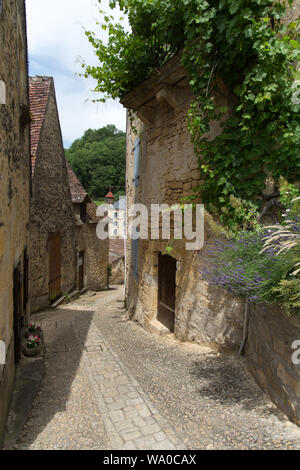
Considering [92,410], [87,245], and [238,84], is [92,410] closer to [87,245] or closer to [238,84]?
[238,84]

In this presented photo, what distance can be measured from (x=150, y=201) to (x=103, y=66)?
2.64m

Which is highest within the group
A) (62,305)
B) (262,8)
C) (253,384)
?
(262,8)

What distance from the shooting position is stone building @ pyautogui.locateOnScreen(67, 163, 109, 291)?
12.4 m

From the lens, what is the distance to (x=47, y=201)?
32.1 ft

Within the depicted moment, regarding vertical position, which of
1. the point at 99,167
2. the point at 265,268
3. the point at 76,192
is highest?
the point at 99,167

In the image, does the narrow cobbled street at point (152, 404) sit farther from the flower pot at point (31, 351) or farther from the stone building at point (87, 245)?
the stone building at point (87, 245)

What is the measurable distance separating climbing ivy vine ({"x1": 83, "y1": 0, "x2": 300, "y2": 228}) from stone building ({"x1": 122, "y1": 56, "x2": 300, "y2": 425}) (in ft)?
1.09

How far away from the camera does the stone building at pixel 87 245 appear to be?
1244 centimetres

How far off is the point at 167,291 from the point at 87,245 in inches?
350

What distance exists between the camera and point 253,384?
129 inches

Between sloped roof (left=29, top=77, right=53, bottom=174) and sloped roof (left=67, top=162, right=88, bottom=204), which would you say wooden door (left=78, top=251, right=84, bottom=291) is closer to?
sloped roof (left=67, top=162, right=88, bottom=204)

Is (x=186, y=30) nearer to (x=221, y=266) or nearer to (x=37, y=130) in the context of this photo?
(x=221, y=266)

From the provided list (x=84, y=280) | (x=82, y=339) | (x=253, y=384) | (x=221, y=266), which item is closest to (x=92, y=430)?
(x=253, y=384)

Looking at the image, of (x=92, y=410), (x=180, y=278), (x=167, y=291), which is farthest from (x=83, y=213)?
(x=92, y=410)
